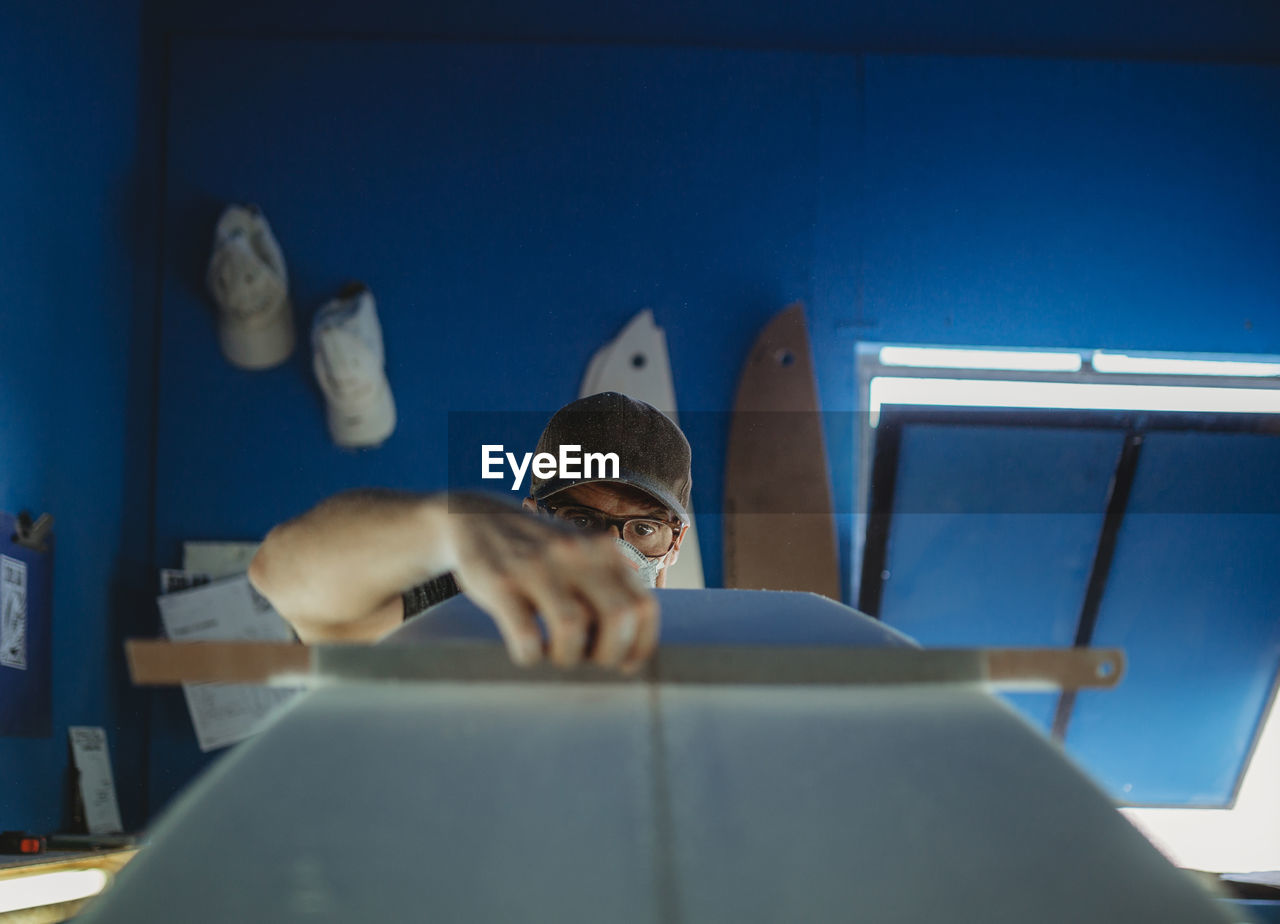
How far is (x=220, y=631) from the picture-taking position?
2.80m

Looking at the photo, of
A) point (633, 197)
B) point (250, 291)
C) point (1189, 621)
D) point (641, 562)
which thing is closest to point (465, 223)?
point (633, 197)

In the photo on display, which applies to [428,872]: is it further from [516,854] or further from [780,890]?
[780,890]

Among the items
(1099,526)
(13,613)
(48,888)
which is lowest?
(48,888)

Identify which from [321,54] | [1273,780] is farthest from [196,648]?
[1273,780]

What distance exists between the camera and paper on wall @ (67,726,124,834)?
256 centimetres

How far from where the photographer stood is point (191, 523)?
9.53 feet

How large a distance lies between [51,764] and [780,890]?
2.57 m

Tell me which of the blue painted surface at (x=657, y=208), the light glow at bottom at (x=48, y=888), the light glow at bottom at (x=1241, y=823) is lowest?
the light glow at bottom at (x=1241, y=823)

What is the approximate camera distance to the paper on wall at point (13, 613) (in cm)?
223

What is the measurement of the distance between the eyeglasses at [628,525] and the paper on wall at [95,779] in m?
1.72

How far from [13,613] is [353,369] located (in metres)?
0.95

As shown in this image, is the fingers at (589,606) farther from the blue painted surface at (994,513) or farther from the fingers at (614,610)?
the blue painted surface at (994,513)

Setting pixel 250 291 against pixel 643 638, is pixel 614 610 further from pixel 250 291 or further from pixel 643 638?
pixel 250 291

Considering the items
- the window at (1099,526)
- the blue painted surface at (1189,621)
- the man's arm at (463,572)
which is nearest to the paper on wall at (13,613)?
the man's arm at (463,572)
